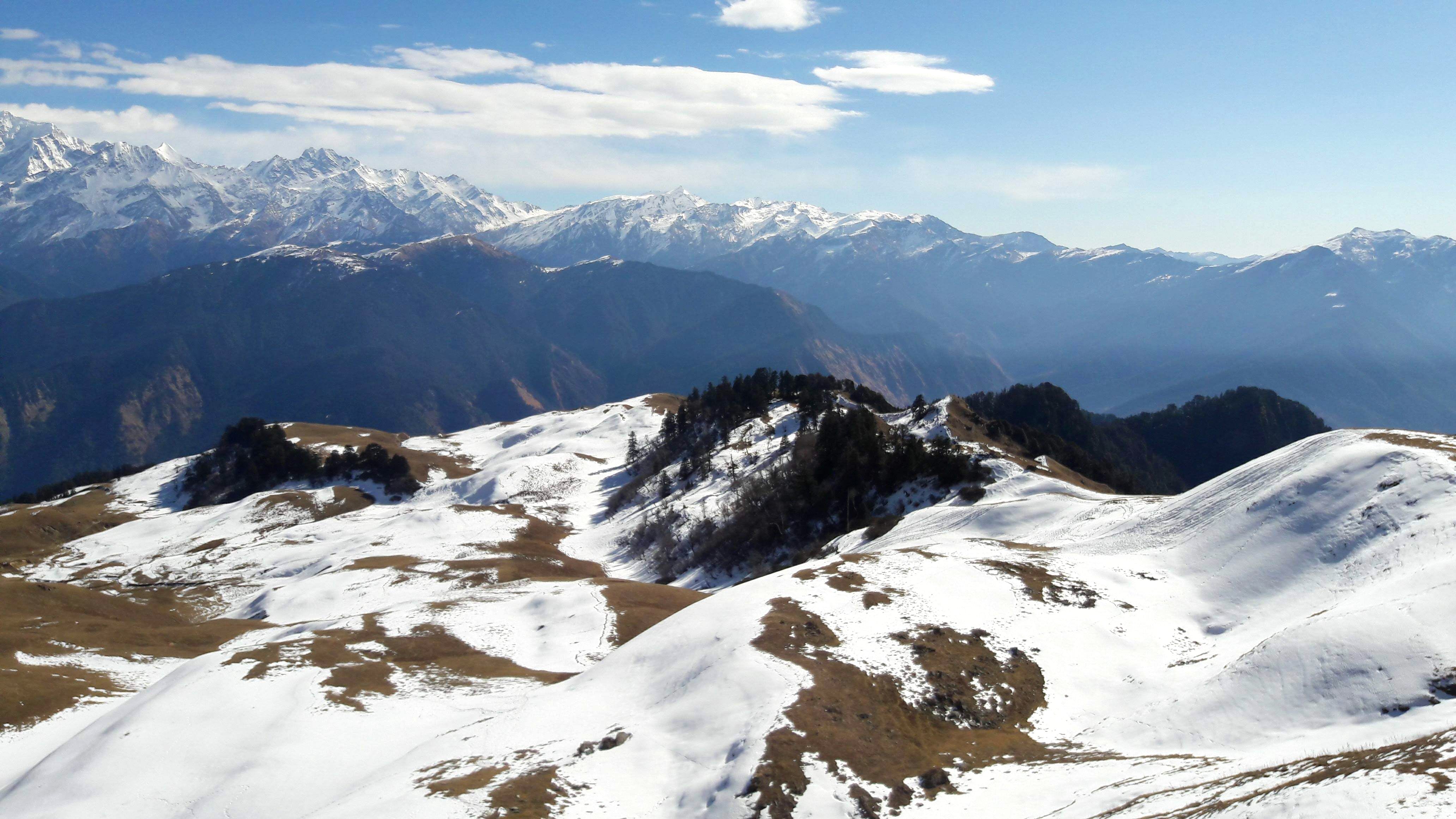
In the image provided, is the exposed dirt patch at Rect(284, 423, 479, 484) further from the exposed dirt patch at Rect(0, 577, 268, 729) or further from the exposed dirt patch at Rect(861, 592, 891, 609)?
the exposed dirt patch at Rect(861, 592, 891, 609)

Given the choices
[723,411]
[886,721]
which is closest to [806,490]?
[723,411]

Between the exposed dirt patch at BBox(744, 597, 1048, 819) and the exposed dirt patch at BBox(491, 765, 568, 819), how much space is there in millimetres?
6324

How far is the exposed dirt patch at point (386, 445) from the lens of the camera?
159 meters

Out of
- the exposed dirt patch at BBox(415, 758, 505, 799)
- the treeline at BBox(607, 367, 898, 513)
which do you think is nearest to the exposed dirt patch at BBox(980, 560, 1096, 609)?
the exposed dirt patch at BBox(415, 758, 505, 799)

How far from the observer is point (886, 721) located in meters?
28.1

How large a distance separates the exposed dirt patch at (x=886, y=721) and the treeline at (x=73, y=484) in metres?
176

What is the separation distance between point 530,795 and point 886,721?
494 inches

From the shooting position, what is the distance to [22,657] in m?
48.8

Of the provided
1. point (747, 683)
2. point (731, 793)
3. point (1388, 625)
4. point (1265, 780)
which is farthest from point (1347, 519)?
point (731, 793)

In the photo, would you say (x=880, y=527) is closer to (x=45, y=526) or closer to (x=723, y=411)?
(x=723, y=411)

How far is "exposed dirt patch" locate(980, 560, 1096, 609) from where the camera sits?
38781 millimetres

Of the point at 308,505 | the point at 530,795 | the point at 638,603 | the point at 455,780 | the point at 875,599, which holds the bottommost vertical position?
the point at 308,505

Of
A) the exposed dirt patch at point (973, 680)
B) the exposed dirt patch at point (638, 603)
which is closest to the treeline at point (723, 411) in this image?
the exposed dirt patch at point (638, 603)

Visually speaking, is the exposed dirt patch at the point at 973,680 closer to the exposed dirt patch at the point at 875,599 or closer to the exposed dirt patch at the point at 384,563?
the exposed dirt patch at the point at 875,599
